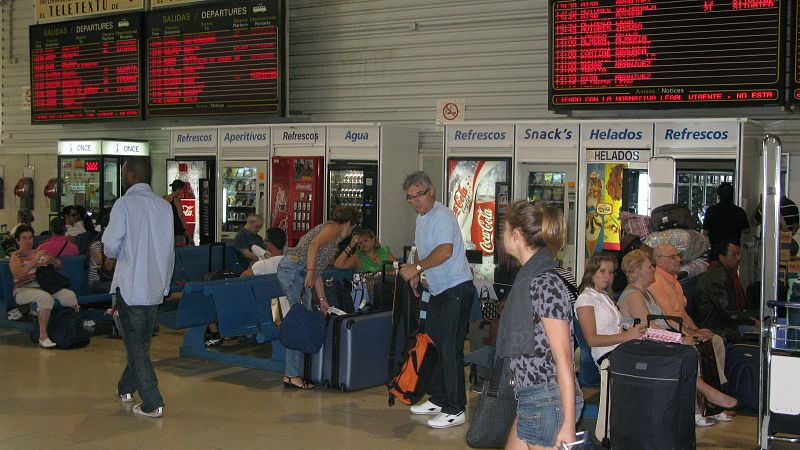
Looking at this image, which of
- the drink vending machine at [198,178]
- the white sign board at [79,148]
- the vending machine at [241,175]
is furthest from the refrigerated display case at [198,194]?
the white sign board at [79,148]

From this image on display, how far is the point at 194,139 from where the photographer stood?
48.6 ft

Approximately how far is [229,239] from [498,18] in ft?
17.4

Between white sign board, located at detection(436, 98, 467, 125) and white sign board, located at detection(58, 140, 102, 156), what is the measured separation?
652 centimetres

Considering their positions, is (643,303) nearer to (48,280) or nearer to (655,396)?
(655,396)

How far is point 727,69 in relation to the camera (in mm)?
10305

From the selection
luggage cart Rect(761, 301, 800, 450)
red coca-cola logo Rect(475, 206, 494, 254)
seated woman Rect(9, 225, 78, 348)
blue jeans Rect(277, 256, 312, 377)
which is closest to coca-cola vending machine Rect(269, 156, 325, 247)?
red coca-cola logo Rect(475, 206, 494, 254)

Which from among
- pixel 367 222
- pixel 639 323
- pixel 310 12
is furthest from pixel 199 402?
pixel 310 12

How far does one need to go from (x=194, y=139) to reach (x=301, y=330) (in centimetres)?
820

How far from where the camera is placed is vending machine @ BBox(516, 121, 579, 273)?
11320 mm

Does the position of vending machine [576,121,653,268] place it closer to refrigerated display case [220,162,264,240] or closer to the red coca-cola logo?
the red coca-cola logo

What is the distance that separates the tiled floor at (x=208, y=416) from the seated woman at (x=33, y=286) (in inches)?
38.2

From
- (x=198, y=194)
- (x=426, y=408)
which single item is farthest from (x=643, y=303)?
(x=198, y=194)

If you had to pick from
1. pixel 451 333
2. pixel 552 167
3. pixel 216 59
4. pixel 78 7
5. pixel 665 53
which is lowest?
pixel 451 333

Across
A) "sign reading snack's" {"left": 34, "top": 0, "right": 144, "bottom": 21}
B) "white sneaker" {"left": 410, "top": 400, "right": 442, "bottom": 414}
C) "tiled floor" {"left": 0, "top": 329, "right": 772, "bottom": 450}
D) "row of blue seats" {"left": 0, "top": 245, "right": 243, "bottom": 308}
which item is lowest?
"tiled floor" {"left": 0, "top": 329, "right": 772, "bottom": 450}
